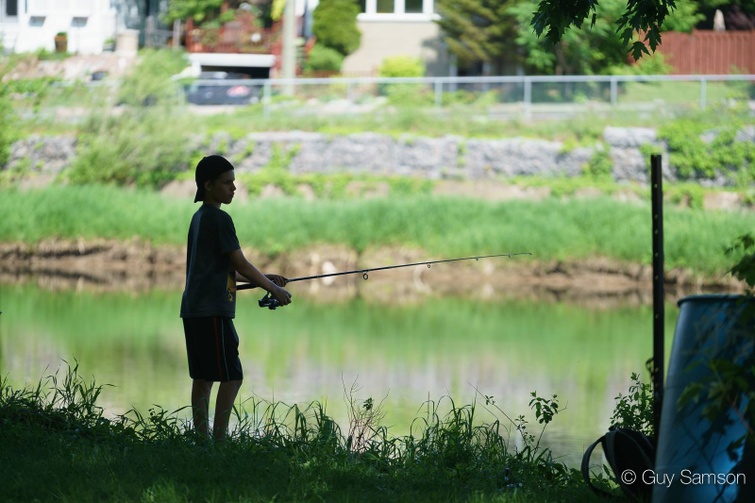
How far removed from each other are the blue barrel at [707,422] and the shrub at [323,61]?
29058mm

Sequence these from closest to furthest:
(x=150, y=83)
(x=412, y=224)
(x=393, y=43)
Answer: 1. (x=412, y=224)
2. (x=150, y=83)
3. (x=393, y=43)

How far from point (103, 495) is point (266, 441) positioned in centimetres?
126

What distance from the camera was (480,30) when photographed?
1228 inches

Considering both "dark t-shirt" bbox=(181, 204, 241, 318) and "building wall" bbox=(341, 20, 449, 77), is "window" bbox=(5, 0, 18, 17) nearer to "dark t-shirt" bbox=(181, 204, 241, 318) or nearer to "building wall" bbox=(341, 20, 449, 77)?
"building wall" bbox=(341, 20, 449, 77)

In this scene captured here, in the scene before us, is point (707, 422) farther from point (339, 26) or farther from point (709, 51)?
point (339, 26)

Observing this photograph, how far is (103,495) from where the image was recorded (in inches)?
174

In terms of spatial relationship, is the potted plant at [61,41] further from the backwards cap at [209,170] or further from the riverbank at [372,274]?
the backwards cap at [209,170]

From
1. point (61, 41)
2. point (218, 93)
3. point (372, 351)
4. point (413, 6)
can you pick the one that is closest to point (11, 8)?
point (61, 41)

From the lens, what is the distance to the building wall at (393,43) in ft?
110

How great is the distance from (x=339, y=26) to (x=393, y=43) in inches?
61.5

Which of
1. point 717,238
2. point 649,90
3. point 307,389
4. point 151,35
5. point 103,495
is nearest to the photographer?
point 103,495

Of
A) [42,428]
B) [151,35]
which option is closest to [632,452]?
[42,428]

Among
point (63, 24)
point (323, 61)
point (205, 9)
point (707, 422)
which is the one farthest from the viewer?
point (63, 24)

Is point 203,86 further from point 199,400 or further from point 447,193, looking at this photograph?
point 199,400
